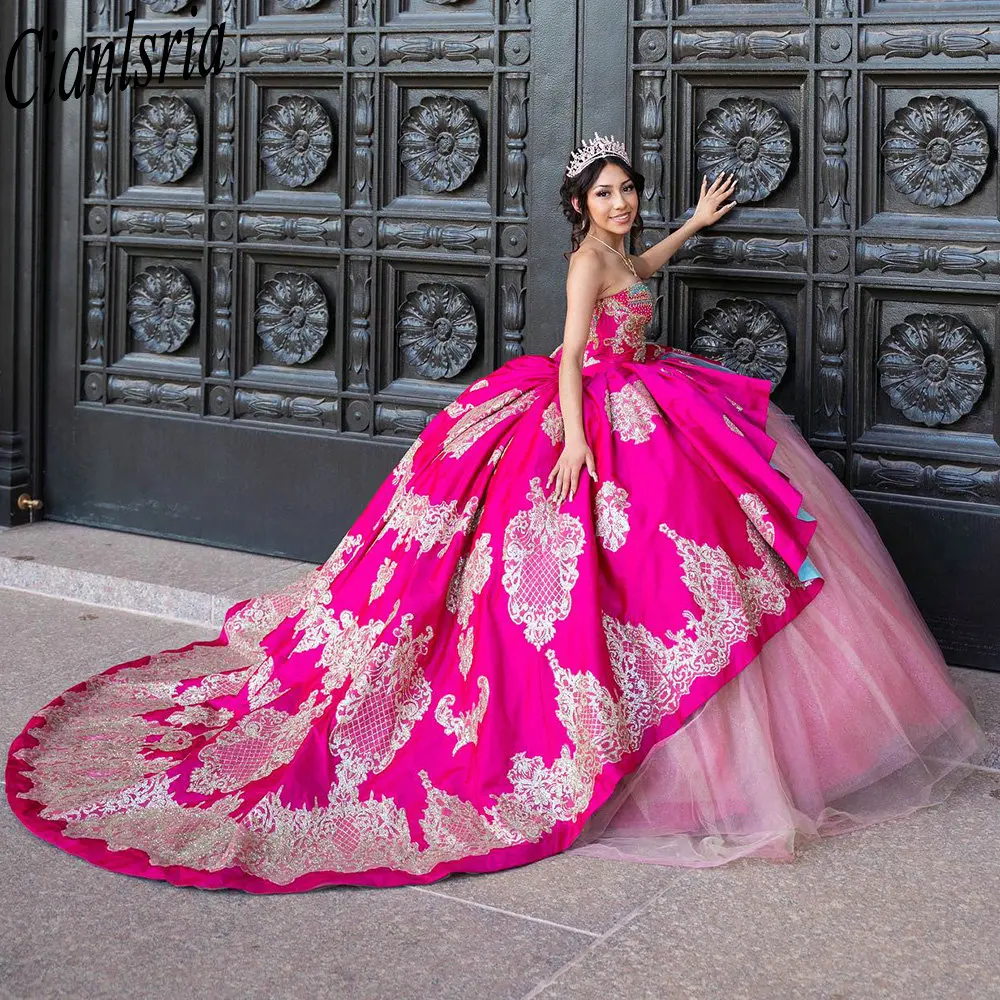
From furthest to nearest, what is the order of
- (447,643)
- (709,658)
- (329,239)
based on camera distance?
(329,239), (447,643), (709,658)

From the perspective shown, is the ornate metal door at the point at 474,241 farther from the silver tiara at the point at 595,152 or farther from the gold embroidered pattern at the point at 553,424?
the gold embroidered pattern at the point at 553,424

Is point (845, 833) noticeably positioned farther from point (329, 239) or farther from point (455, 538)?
point (329, 239)

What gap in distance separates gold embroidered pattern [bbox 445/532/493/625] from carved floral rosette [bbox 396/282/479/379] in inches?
53.9

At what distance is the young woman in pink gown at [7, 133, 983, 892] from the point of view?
315 centimetres

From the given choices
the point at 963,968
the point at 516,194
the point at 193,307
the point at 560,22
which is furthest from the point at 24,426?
the point at 963,968

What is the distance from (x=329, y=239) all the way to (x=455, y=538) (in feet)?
5.83

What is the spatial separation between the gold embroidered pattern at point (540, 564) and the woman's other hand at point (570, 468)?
0.12 ft

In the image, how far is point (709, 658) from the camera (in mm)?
3172

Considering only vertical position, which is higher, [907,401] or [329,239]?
[329,239]

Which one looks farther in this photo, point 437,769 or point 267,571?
point 267,571

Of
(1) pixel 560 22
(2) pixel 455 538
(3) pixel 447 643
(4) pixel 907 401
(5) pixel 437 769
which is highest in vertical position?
(1) pixel 560 22

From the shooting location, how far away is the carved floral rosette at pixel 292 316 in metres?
5.09

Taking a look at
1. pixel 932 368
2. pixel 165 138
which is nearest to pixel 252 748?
pixel 932 368

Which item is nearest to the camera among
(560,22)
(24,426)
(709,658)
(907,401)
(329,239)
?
(709,658)
